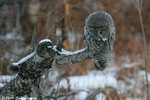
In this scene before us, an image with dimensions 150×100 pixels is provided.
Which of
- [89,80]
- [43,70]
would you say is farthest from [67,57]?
[89,80]

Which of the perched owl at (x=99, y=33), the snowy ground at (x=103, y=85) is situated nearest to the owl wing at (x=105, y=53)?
the perched owl at (x=99, y=33)

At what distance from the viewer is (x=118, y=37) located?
8.59 metres

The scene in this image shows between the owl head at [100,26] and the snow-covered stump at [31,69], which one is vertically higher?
the owl head at [100,26]

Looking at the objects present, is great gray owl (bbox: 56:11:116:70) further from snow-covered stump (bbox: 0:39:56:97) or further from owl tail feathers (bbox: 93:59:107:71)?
snow-covered stump (bbox: 0:39:56:97)

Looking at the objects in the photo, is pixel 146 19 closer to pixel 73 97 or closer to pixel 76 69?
pixel 76 69

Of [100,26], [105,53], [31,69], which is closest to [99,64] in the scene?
[105,53]

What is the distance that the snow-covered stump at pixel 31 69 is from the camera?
180cm

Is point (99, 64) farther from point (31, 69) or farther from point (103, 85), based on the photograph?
point (103, 85)

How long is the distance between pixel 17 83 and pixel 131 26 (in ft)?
24.2

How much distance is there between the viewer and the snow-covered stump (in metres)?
1.80

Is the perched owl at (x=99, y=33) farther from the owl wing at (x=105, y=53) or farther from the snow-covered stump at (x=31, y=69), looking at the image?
the snow-covered stump at (x=31, y=69)

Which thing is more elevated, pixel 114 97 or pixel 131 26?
pixel 131 26

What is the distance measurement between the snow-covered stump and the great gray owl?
0.39ft

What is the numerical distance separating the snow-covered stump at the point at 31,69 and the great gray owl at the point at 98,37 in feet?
0.39
